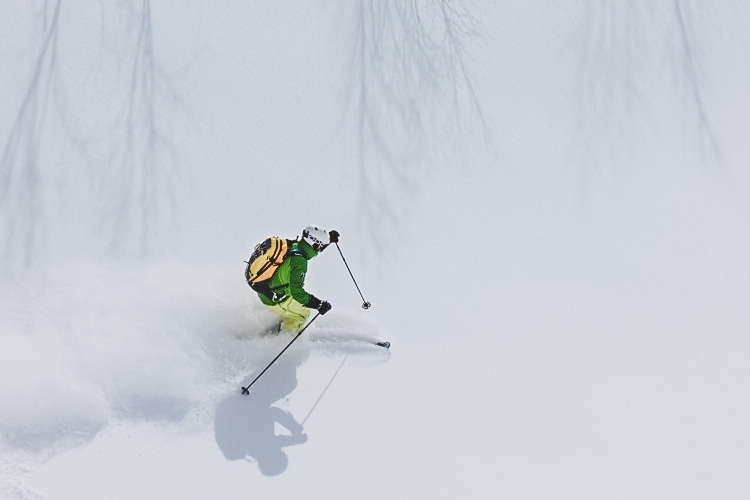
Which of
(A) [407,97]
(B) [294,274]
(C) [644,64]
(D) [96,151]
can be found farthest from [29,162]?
(C) [644,64]

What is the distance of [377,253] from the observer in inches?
221

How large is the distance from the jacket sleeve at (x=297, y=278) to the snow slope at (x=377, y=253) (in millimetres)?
585

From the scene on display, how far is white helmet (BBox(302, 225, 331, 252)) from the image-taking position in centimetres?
471

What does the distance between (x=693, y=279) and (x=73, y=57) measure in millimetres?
5934

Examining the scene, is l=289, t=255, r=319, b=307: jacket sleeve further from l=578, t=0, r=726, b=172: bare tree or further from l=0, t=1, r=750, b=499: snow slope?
l=578, t=0, r=726, b=172: bare tree

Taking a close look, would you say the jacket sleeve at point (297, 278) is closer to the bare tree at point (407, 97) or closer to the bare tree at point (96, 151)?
the bare tree at point (407, 97)

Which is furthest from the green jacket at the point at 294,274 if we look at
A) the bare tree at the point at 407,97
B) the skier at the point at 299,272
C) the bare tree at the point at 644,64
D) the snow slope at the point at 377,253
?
the bare tree at the point at 644,64

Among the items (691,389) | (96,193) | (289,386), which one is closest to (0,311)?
(96,193)

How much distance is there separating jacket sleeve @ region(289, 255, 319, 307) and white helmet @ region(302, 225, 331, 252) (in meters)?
0.14

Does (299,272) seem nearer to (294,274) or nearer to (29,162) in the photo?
(294,274)

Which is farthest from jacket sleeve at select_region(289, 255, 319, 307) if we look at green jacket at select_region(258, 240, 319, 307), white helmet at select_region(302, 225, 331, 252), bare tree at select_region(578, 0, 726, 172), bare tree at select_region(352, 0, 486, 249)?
bare tree at select_region(578, 0, 726, 172)

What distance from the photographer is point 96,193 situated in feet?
17.9

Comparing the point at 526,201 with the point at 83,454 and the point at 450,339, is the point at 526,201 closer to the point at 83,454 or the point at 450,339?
the point at 450,339

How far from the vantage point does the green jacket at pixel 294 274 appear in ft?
15.5
